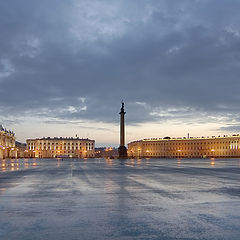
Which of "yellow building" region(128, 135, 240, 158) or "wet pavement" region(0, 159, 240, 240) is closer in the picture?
"wet pavement" region(0, 159, 240, 240)

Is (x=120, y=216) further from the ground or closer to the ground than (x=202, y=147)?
closer to the ground

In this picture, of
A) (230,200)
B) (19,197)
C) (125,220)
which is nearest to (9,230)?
(125,220)

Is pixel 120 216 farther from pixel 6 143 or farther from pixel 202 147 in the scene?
pixel 202 147

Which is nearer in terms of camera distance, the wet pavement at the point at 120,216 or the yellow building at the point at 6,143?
the wet pavement at the point at 120,216

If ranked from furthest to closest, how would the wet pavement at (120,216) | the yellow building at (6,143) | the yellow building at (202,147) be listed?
1. the yellow building at (202,147)
2. the yellow building at (6,143)
3. the wet pavement at (120,216)

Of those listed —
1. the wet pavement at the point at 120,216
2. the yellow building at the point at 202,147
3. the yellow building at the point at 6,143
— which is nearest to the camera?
the wet pavement at the point at 120,216

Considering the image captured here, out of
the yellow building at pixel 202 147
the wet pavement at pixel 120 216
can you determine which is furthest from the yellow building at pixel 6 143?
the wet pavement at pixel 120 216

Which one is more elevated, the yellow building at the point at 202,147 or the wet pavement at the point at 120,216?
the yellow building at the point at 202,147

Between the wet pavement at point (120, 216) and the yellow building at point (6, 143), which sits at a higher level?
the yellow building at point (6, 143)

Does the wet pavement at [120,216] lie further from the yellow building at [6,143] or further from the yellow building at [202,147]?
the yellow building at [202,147]

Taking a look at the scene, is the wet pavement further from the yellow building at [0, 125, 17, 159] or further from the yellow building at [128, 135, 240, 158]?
the yellow building at [128, 135, 240, 158]

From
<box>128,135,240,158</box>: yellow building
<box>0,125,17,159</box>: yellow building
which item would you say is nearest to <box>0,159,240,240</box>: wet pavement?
<box>0,125,17,159</box>: yellow building

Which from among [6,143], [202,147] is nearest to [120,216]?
[6,143]

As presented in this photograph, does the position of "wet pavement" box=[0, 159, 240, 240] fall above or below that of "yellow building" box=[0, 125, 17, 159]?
below
